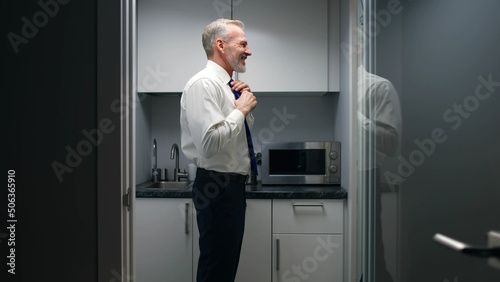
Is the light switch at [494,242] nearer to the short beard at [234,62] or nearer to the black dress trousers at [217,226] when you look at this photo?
the black dress trousers at [217,226]

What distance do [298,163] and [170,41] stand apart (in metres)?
1.20

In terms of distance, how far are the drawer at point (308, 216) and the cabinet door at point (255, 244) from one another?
0.21 ft

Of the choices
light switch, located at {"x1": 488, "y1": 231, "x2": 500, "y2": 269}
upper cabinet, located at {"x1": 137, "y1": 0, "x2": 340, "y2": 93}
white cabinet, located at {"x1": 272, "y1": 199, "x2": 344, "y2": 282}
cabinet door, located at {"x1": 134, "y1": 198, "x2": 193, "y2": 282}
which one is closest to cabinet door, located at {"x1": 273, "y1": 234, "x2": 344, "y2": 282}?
white cabinet, located at {"x1": 272, "y1": 199, "x2": 344, "y2": 282}

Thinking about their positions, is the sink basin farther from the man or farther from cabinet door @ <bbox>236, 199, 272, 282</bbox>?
the man

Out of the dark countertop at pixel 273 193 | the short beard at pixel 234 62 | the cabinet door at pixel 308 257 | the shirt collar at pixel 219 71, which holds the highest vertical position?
the short beard at pixel 234 62

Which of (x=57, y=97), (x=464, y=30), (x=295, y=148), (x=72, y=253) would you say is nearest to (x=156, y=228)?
(x=295, y=148)

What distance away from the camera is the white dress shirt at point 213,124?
1.59 meters

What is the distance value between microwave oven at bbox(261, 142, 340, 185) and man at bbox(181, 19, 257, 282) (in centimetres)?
76

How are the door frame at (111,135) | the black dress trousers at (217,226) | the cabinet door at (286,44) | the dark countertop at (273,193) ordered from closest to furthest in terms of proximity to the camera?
1. the door frame at (111,135)
2. the black dress trousers at (217,226)
3. the dark countertop at (273,193)
4. the cabinet door at (286,44)

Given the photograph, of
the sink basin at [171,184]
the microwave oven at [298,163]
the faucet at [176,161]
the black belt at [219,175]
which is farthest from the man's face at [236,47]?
the sink basin at [171,184]

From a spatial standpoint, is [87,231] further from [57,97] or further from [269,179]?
[269,179]

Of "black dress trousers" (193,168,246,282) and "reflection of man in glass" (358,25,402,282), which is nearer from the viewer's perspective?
"reflection of man in glass" (358,25,402,282)

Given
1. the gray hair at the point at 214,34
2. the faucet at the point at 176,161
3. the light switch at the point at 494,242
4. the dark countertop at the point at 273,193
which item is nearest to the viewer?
the light switch at the point at 494,242

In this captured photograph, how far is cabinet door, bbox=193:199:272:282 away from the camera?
235 centimetres
